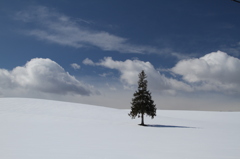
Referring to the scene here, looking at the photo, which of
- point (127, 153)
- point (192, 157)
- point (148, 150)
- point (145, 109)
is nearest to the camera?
point (192, 157)

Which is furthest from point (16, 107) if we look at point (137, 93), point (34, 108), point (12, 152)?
point (12, 152)

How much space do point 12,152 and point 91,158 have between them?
16.9 ft

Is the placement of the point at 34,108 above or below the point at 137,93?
below

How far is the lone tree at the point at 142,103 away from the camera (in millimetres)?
40438

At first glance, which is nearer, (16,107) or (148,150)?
(148,150)

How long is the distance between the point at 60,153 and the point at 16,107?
5376 centimetres

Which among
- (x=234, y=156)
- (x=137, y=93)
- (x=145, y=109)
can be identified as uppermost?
(x=137, y=93)

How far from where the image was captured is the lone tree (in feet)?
133

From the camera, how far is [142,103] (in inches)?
1610

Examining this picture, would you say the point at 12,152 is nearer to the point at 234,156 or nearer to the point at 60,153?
the point at 60,153

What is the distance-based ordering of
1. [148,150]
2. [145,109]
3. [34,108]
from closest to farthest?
[148,150] → [145,109] → [34,108]

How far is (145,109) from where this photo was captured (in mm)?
40219

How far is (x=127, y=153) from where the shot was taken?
43.2 feet

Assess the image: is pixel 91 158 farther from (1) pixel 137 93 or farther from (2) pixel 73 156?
(1) pixel 137 93
